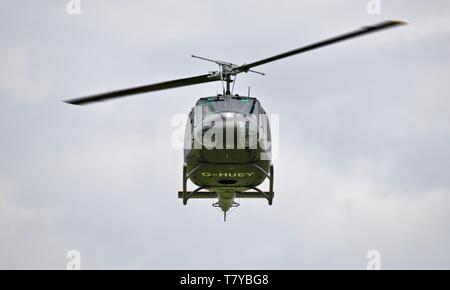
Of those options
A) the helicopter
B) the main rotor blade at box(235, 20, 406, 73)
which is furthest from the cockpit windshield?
the main rotor blade at box(235, 20, 406, 73)

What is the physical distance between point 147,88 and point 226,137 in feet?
10.7

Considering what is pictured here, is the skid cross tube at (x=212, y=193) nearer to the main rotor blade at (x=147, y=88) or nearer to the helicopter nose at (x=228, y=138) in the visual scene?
the helicopter nose at (x=228, y=138)

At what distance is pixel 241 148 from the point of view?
27.6 meters

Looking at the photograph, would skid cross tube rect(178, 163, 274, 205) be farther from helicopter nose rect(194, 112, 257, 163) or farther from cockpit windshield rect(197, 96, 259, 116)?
cockpit windshield rect(197, 96, 259, 116)

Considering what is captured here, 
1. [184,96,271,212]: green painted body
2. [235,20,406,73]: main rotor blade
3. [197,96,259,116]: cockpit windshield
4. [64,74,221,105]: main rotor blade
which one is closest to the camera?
[235,20,406,73]: main rotor blade

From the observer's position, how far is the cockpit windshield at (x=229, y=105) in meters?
28.5

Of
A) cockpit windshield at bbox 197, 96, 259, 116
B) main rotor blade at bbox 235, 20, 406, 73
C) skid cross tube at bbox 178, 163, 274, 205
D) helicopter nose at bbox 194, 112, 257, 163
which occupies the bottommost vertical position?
skid cross tube at bbox 178, 163, 274, 205

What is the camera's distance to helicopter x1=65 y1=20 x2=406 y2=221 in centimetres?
2747

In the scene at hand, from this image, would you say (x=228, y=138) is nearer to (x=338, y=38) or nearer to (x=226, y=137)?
(x=226, y=137)

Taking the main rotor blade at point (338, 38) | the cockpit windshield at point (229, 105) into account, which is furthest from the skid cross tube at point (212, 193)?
the main rotor blade at point (338, 38)

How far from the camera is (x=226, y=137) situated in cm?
2738
